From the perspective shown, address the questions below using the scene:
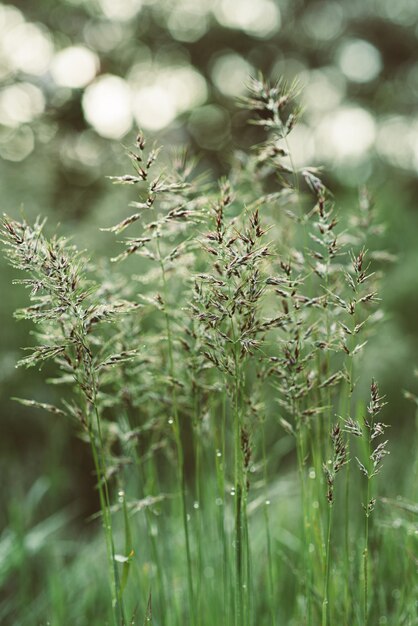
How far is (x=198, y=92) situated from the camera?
14.9 meters

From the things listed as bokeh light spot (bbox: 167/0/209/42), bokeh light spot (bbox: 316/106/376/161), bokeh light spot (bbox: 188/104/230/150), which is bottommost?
→ bokeh light spot (bbox: 316/106/376/161)

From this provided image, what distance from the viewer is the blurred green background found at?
22.5 feet

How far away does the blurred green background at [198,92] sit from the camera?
22.5 ft

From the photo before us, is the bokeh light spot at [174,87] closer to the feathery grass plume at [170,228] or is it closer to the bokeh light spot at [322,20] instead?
the bokeh light spot at [322,20]

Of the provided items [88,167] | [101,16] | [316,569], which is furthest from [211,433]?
[101,16]

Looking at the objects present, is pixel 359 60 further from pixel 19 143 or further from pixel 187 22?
pixel 19 143

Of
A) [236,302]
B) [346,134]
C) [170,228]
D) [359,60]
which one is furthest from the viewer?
[359,60]

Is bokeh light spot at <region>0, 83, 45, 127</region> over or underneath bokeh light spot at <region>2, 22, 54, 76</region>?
underneath

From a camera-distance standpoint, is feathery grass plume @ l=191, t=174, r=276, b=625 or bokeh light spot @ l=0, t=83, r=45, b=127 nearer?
feathery grass plume @ l=191, t=174, r=276, b=625

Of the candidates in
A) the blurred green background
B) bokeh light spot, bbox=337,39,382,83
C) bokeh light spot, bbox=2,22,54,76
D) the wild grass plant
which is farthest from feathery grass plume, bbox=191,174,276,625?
bokeh light spot, bbox=337,39,382,83

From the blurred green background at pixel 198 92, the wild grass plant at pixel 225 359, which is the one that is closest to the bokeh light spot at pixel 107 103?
the blurred green background at pixel 198 92

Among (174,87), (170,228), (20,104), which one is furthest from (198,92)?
(170,228)

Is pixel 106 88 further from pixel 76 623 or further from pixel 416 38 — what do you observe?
pixel 76 623

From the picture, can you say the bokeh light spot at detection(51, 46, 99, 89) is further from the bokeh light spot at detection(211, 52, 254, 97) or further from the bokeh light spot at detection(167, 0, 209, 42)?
the bokeh light spot at detection(211, 52, 254, 97)
